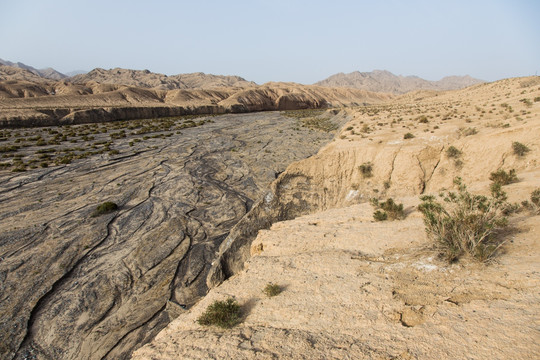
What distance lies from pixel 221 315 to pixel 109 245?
11.5 meters

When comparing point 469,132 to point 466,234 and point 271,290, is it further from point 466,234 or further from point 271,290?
point 271,290

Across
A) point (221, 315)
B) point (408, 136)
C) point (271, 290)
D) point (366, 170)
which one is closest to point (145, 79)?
point (408, 136)

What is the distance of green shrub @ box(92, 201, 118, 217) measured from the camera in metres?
17.7

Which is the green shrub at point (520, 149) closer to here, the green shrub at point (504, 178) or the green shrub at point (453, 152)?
the green shrub at point (453, 152)

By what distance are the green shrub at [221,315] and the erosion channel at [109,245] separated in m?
5.25

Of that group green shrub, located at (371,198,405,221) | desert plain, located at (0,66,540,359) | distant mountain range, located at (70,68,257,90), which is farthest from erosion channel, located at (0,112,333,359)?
distant mountain range, located at (70,68,257,90)

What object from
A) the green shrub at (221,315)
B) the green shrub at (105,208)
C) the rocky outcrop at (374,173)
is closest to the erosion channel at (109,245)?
the green shrub at (105,208)

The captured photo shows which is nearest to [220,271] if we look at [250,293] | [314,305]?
[250,293]

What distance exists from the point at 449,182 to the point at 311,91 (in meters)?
114

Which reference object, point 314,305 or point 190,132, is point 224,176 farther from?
point 190,132

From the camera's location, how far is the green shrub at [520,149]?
12.2 metres

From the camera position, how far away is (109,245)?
14758mm

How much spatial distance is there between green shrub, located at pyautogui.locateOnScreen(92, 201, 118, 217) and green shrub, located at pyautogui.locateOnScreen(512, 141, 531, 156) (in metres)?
24.0

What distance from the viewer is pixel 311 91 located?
11944cm
